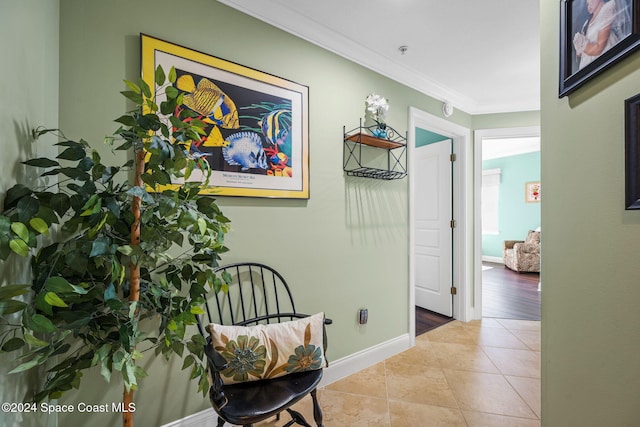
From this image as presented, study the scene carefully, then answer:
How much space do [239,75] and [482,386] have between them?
106 inches

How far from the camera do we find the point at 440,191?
3.56 m

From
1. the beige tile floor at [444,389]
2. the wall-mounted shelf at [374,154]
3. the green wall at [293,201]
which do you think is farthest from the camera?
the wall-mounted shelf at [374,154]

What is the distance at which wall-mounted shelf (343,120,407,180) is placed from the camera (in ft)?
7.34

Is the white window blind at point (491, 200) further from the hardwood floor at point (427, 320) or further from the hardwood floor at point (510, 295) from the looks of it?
the hardwood floor at point (427, 320)

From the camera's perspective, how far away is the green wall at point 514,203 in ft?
21.3

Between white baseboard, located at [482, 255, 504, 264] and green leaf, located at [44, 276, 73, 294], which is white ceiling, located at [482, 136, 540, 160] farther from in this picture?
green leaf, located at [44, 276, 73, 294]

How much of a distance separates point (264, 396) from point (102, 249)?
94 cm

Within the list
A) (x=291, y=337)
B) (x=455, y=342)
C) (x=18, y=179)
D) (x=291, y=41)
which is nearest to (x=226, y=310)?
(x=291, y=337)

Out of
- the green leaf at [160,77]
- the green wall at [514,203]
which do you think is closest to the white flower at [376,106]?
the green leaf at [160,77]

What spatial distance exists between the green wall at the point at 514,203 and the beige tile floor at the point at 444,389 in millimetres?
4663

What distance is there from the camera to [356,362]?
2.27 meters

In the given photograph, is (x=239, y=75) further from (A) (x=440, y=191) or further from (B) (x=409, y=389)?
(A) (x=440, y=191)

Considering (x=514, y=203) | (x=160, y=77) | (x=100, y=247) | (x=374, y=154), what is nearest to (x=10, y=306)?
(x=100, y=247)

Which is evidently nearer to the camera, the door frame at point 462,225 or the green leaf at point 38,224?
the green leaf at point 38,224
